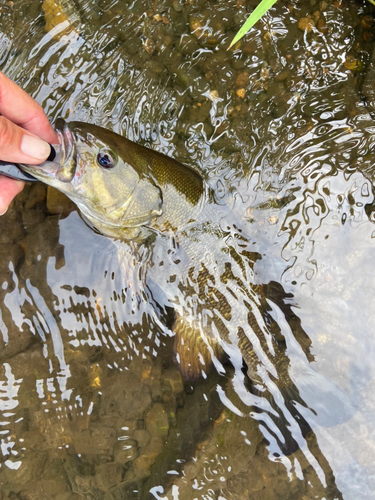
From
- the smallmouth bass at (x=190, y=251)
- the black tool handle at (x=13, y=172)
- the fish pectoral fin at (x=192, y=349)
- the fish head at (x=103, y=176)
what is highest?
the black tool handle at (x=13, y=172)

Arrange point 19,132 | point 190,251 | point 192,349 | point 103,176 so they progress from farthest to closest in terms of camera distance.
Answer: point 192,349, point 190,251, point 103,176, point 19,132

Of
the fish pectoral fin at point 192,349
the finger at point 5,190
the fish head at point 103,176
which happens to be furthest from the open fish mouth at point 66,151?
the fish pectoral fin at point 192,349

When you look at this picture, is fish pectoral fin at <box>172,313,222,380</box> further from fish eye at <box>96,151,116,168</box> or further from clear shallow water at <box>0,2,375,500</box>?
fish eye at <box>96,151,116,168</box>

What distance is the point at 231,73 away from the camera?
3895mm

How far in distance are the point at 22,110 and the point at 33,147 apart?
603 millimetres

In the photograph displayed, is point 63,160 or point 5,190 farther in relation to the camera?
point 5,190

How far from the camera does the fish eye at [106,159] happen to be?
125 inches

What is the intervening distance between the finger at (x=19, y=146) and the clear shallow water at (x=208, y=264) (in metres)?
1.05

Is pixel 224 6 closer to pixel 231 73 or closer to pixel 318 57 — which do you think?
pixel 231 73

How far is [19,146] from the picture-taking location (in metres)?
2.71

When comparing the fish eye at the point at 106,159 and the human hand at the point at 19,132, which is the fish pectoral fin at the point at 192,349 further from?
the human hand at the point at 19,132

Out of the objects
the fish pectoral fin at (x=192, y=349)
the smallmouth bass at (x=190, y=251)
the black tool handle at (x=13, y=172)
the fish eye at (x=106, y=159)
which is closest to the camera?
the black tool handle at (x=13, y=172)

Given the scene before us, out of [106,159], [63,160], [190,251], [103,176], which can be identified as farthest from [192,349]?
[63,160]

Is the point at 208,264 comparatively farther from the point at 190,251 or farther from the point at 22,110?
the point at 22,110
